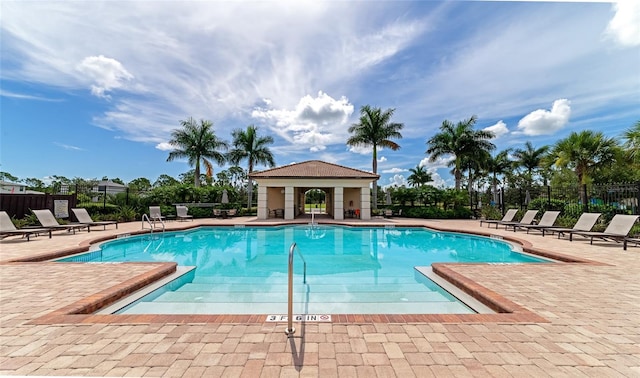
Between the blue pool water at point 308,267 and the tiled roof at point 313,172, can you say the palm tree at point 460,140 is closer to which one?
the tiled roof at point 313,172

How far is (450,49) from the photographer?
11.3 metres

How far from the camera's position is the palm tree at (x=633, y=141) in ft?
42.7

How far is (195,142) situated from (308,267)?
2411 centimetres

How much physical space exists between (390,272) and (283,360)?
17.3 ft

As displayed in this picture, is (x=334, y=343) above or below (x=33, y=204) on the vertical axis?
below

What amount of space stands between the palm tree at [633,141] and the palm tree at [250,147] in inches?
972

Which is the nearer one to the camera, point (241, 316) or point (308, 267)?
point (241, 316)

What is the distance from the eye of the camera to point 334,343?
2945 millimetres

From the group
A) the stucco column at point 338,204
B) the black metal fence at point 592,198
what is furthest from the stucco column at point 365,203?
the black metal fence at point 592,198

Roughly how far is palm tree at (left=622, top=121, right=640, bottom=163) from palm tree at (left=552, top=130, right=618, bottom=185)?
250 cm

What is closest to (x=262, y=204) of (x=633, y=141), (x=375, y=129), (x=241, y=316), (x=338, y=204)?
(x=338, y=204)

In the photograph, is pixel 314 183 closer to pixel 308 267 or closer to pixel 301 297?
pixel 308 267

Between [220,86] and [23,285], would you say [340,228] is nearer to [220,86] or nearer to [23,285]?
[220,86]

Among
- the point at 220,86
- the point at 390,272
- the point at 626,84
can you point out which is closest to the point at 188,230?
the point at 220,86
